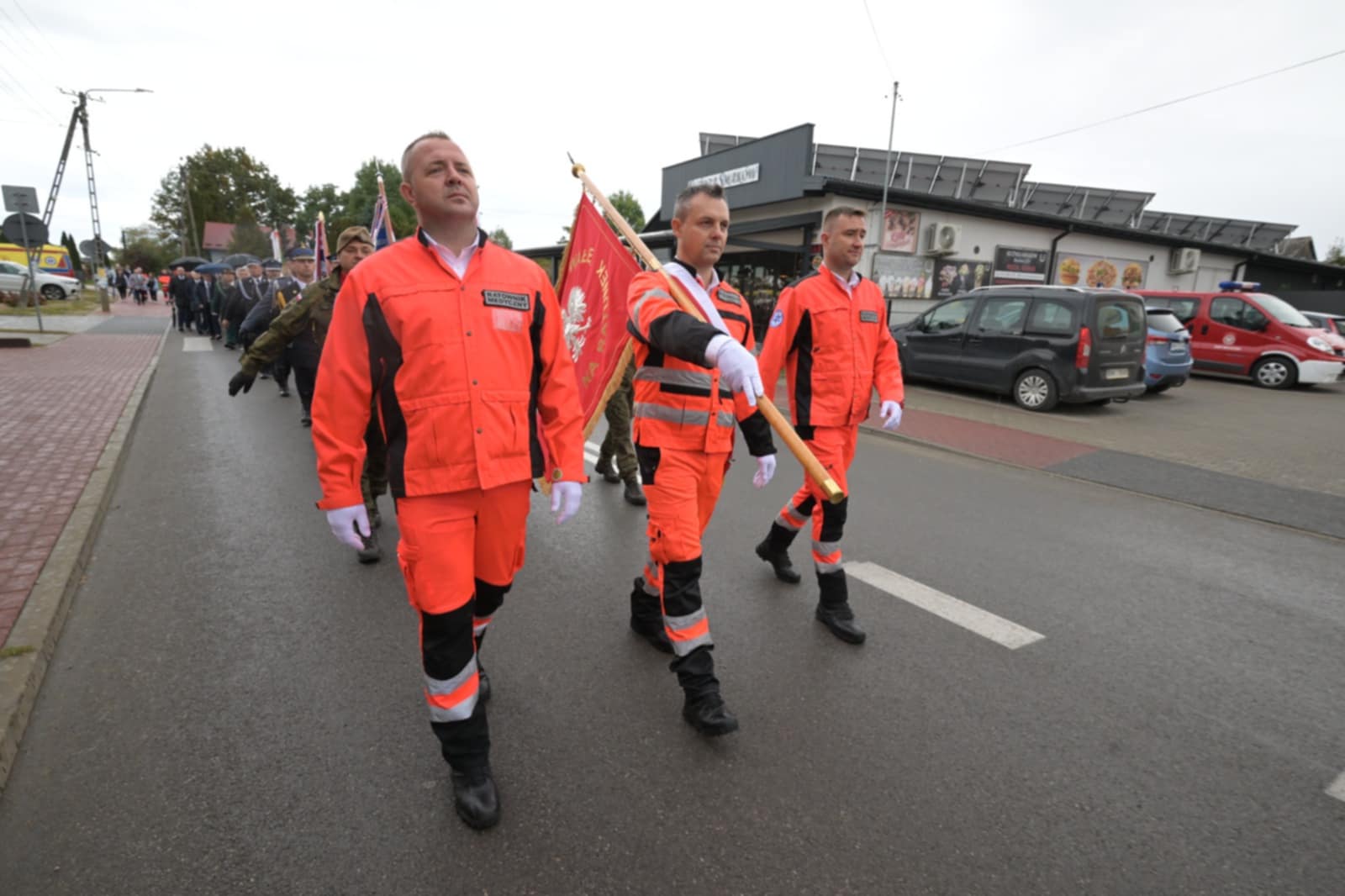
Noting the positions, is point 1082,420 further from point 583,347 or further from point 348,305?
point 348,305

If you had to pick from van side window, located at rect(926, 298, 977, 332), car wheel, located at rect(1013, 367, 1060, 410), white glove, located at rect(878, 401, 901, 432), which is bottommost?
car wheel, located at rect(1013, 367, 1060, 410)

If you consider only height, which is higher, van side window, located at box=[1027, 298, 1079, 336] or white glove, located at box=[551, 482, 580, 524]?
van side window, located at box=[1027, 298, 1079, 336]

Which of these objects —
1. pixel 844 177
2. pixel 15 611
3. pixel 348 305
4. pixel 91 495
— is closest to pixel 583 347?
pixel 348 305

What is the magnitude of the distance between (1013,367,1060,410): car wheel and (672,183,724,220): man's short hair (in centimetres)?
900

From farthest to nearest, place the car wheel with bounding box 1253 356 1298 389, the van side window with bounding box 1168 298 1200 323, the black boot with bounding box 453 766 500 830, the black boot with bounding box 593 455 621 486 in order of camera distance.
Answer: the van side window with bounding box 1168 298 1200 323 → the car wheel with bounding box 1253 356 1298 389 → the black boot with bounding box 593 455 621 486 → the black boot with bounding box 453 766 500 830

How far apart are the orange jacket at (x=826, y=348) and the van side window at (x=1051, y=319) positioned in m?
7.91

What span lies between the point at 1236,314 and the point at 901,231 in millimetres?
6965

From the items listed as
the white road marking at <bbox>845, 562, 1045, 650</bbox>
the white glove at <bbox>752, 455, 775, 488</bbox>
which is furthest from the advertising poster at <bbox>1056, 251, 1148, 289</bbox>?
the white glove at <bbox>752, 455, 775, 488</bbox>

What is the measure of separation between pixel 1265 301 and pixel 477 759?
16858 mm

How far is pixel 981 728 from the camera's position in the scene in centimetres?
277

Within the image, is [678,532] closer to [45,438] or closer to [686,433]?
[686,433]

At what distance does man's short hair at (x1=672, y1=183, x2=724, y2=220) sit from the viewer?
112 inches

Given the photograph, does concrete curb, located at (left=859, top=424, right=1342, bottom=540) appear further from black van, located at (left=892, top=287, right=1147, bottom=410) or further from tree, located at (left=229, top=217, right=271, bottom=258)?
tree, located at (left=229, top=217, right=271, bottom=258)

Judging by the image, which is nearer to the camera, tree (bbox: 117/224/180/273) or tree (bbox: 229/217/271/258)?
tree (bbox: 229/217/271/258)
